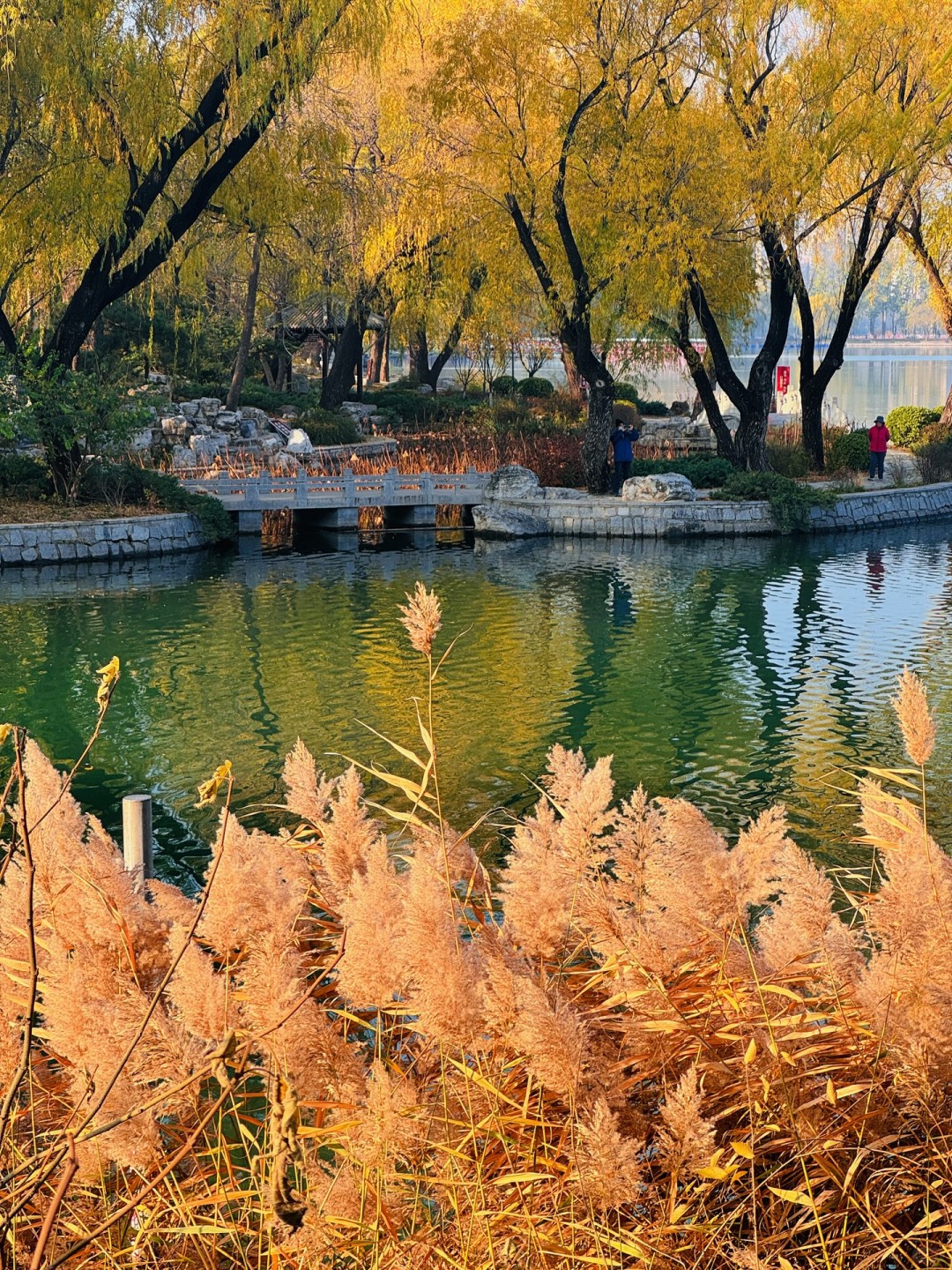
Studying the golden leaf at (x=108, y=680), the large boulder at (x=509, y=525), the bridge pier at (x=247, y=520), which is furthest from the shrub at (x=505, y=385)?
the golden leaf at (x=108, y=680)

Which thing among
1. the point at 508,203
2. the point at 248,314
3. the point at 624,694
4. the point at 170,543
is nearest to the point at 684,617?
the point at 624,694

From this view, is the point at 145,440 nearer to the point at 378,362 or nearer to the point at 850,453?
the point at 850,453

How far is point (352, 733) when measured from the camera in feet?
31.2

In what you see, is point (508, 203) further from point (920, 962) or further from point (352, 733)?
point (920, 962)

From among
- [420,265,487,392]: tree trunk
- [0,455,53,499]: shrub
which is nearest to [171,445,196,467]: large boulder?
[0,455,53,499]: shrub

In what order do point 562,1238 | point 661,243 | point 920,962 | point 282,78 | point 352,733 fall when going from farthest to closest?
point 661,243, point 282,78, point 352,733, point 562,1238, point 920,962

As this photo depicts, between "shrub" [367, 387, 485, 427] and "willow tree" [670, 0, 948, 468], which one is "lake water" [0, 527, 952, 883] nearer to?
"willow tree" [670, 0, 948, 468]

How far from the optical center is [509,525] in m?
19.8

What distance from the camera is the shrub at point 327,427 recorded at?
1025 inches

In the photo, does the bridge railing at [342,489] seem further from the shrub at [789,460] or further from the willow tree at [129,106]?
the shrub at [789,460]

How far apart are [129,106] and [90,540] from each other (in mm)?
5071

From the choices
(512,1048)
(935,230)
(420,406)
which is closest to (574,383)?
(420,406)

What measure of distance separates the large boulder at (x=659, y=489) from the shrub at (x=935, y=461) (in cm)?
543

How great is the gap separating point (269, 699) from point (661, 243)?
11179mm
